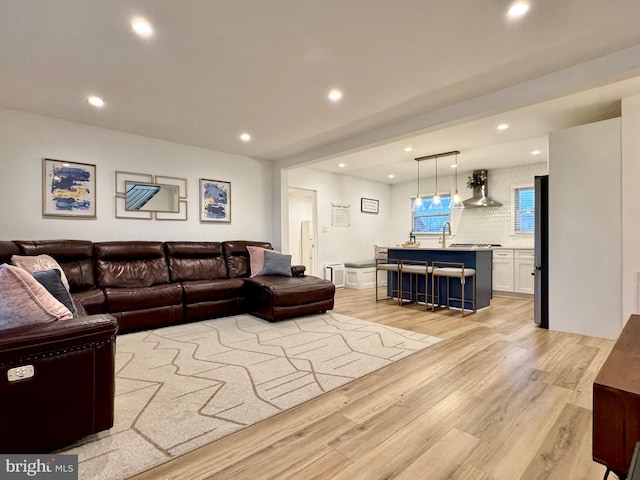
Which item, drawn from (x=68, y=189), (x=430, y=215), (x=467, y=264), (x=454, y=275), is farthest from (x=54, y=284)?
(x=430, y=215)

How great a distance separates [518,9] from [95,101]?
3872 millimetres

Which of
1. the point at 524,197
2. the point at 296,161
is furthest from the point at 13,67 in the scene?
the point at 524,197

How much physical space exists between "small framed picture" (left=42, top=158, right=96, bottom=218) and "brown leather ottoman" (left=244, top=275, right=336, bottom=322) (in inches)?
90.0

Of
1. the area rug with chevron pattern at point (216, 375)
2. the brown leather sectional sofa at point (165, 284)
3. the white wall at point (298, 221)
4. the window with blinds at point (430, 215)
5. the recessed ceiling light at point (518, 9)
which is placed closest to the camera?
the area rug with chevron pattern at point (216, 375)

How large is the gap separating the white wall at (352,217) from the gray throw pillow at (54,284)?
469 centimetres

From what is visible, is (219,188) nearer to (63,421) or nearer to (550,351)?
(63,421)

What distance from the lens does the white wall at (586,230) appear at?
3246 mm

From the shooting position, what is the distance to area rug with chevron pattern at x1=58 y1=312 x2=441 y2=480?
64.5 inches

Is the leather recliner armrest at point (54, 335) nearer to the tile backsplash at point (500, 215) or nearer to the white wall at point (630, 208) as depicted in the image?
the white wall at point (630, 208)

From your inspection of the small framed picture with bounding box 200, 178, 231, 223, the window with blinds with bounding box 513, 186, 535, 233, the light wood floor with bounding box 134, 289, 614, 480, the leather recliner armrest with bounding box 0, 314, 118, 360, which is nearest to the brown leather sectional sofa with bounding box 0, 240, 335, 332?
the small framed picture with bounding box 200, 178, 231, 223

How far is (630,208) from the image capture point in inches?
121

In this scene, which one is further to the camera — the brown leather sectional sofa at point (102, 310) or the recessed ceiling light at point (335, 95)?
the recessed ceiling light at point (335, 95)

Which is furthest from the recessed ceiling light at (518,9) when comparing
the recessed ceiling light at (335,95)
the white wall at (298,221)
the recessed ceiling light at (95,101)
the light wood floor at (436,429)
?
the white wall at (298,221)

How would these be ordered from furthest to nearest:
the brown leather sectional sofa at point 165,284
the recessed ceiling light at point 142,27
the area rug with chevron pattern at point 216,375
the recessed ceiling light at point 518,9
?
the brown leather sectional sofa at point 165,284 < the recessed ceiling light at point 142,27 < the recessed ceiling light at point 518,9 < the area rug with chevron pattern at point 216,375
